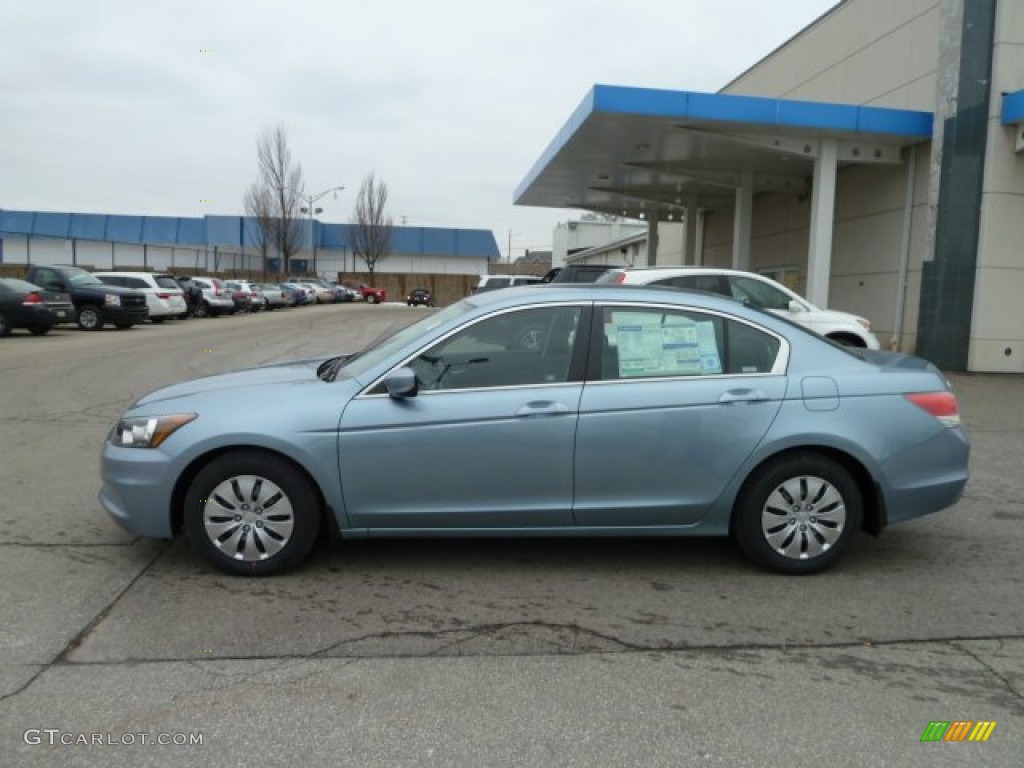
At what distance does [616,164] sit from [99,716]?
2095 centimetres

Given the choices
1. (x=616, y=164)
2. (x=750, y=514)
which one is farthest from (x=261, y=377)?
(x=616, y=164)

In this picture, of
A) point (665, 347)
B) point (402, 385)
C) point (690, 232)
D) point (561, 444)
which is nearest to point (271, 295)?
point (690, 232)

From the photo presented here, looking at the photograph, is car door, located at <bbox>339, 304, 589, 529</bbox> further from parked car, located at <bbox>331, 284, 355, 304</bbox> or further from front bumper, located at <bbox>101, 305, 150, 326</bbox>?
parked car, located at <bbox>331, 284, 355, 304</bbox>

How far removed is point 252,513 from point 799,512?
2950 millimetres

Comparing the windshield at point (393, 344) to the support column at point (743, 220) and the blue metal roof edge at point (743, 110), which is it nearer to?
the blue metal roof edge at point (743, 110)

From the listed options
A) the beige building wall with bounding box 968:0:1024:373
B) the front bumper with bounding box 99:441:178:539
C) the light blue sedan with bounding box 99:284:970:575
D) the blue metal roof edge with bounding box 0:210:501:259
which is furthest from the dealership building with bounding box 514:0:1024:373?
the blue metal roof edge with bounding box 0:210:501:259

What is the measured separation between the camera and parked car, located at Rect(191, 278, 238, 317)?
32969mm

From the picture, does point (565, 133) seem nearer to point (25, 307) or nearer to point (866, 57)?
point (866, 57)

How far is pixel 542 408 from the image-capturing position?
4.31 meters

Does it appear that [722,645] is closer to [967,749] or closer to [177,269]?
[967,749]

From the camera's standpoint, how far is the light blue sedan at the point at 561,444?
429 cm

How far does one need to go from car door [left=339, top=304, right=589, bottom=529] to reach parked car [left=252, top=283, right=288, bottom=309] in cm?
3797

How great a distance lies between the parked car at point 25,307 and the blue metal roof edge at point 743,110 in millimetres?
13770

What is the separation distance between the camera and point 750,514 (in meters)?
4.46
